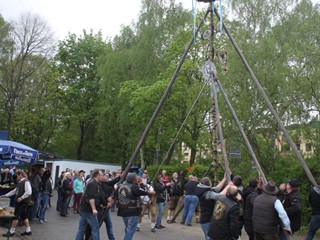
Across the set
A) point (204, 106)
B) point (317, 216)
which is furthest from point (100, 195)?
point (204, 106)

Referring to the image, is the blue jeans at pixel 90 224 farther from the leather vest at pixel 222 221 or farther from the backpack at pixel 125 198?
the leather vest at pixel 222 221

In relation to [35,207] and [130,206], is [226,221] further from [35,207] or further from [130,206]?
[35,207]

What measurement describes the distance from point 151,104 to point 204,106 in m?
3.72

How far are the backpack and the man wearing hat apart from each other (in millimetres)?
2777

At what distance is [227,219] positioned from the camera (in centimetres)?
662

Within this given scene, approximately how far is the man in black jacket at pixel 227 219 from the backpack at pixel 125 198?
7.62 ft

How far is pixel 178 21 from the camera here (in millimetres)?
30344

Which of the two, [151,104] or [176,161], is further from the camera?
[176,161]

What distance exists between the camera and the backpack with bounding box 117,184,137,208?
28.4ft

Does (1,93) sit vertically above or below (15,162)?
above

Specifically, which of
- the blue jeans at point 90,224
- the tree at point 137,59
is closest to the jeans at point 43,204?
the blue jeans at point 90,224

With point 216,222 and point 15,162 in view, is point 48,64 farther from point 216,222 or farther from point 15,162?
point 216,222

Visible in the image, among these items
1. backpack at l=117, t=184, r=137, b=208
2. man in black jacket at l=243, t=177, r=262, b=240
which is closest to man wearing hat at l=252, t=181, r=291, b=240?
man in black jacket at l=243, t=177, r=262, b=240

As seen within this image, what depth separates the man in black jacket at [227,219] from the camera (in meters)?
6.50
